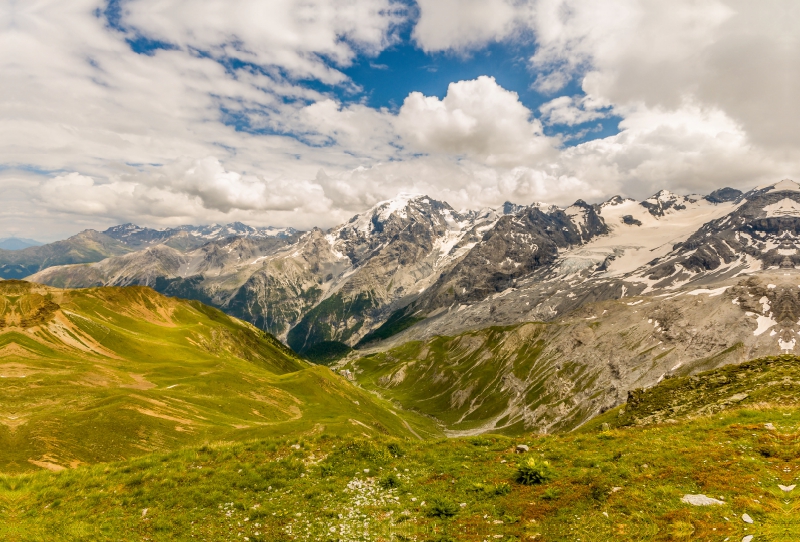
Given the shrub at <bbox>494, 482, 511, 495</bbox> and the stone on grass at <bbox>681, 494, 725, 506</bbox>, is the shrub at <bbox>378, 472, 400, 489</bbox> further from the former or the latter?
the stone on grass at <bbox>681, 494, 725, 506</bbox>

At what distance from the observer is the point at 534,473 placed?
766 inches

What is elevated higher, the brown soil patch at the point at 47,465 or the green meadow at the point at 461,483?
the green meadow at the point at 461,483

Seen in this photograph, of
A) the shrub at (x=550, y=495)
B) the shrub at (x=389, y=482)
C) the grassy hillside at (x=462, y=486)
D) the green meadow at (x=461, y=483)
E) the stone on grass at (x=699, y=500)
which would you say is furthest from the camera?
the shrub at (x=389, y=482)

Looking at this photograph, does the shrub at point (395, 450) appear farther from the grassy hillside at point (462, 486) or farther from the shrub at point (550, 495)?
the shrub at point (550, 495)

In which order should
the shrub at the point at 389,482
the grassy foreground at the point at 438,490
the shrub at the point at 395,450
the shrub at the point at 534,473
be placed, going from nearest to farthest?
1. the grassy foreground at the point at 438,490
2. the shrub at the point at 534,473
3. the shrub at the point at 389,482
4. the shrub at the point at 395,450

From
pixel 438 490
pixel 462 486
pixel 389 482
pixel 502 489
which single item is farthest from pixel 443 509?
pixel 389 482

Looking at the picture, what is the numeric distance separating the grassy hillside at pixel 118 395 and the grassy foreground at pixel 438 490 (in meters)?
21.8

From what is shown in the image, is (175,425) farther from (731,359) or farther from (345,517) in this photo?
(731,359)

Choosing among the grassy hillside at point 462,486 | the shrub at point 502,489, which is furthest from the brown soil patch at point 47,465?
the shrub at point 502,489

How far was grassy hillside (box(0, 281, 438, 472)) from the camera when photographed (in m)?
46.5

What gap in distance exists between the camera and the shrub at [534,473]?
63.0 feet

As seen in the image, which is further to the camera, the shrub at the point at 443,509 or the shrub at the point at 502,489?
the shrub at the point at 502,489

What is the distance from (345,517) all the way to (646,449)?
16.3m

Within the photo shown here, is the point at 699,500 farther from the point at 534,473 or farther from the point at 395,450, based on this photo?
the point at 395,450
